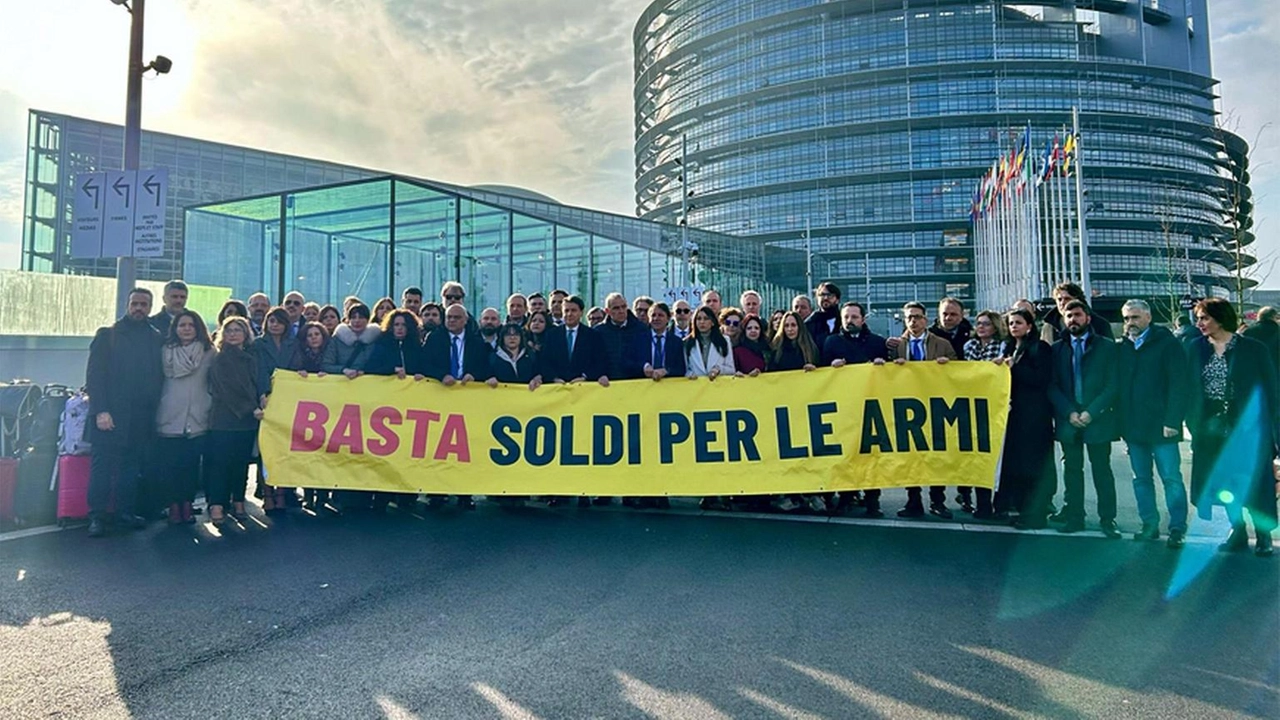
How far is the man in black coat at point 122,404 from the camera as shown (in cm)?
608

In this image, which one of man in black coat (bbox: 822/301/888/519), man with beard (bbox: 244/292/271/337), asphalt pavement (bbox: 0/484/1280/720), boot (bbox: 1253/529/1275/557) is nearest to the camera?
asphalt pavement (bbox: 0/484/1280/720)

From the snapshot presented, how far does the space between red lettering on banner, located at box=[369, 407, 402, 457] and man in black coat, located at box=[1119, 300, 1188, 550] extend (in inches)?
242

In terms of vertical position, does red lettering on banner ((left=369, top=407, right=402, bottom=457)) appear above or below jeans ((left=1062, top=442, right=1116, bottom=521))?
above

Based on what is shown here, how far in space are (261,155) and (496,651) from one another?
50936 mm

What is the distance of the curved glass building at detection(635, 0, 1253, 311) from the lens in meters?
77.9

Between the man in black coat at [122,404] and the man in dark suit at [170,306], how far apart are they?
23 centimetres

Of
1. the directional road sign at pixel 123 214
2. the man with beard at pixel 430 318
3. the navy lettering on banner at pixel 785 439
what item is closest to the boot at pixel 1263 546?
the navy lettering on banner at pixel 785 439

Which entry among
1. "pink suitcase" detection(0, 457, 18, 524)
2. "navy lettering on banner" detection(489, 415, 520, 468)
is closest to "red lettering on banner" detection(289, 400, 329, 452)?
"navy lettering on banner" detection(489, 415, 520, 468)

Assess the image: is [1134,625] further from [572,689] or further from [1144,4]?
[1144,4]

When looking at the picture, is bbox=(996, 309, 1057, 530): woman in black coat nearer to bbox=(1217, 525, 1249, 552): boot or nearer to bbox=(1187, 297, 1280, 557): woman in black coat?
bbox=(1187, 297, 1280, 557): woman in black coat

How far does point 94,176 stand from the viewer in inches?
295

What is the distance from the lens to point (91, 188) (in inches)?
→ 297

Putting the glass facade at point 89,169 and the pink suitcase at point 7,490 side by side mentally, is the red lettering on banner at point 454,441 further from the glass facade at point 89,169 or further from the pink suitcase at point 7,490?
the glass facade at point 89,169

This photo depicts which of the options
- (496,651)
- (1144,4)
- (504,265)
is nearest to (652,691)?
(496,651)
